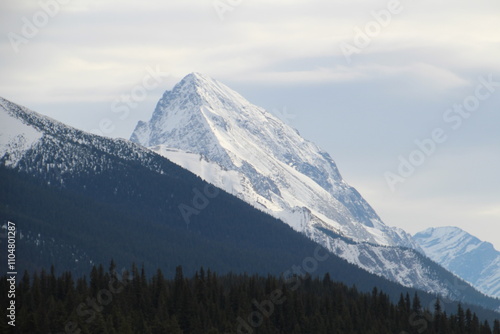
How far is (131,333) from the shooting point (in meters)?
194

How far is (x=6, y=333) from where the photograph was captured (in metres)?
193

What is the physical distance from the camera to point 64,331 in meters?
198

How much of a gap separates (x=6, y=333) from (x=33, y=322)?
722 centimetres

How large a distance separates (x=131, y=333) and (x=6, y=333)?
62.4ft

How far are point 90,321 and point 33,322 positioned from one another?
29.4ft

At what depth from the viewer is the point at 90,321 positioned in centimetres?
19962

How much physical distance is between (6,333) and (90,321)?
13881 mm

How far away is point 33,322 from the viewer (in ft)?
653

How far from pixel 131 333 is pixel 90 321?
899 centimetres

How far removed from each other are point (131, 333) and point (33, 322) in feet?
54.9
